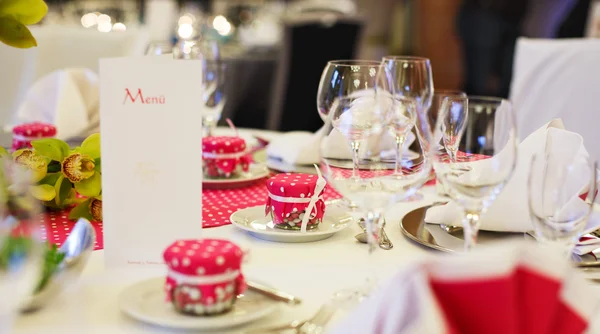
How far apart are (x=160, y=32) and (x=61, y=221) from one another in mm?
3935

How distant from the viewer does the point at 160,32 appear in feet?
16.3

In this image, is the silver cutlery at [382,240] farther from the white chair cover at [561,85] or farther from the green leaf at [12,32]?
the white chair cover at [561,85]

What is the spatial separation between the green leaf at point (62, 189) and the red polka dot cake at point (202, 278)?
0.49 meters

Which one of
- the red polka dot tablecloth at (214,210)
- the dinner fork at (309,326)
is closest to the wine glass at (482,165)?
the dinner fork at (309,326)

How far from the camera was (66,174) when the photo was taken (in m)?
1.19

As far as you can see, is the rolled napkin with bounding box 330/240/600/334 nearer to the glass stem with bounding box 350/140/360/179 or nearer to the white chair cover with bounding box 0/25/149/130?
the glass stem with bounding box 350/140/360/179

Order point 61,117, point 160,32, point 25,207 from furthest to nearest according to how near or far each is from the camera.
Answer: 1. point 160,32
2. point 61,117
3. point 25,207

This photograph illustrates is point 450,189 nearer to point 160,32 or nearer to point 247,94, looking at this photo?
point 247,94

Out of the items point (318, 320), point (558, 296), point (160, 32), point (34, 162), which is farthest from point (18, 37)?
point (160, 32)

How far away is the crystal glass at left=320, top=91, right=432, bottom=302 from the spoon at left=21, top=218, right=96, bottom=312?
31 centimetres

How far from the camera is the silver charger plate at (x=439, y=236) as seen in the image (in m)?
1.04

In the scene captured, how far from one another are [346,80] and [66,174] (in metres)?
0.47

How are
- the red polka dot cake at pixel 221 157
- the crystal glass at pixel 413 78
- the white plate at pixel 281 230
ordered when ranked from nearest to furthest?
1. the white plate at pixel 281 230
2. the crystal glass at pixel 413 78
3. the red polka dot cake at pixel 221 157

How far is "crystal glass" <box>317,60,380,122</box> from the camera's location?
1.15 m
